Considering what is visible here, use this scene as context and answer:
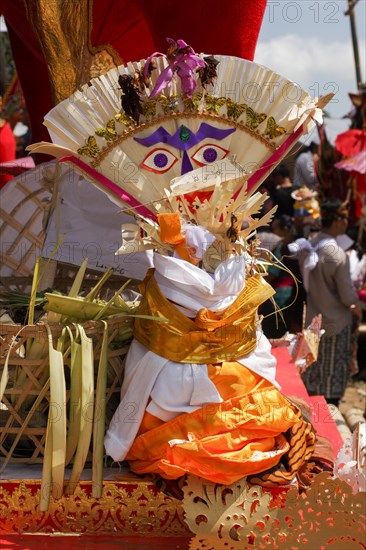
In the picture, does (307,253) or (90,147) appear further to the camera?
(307,253)

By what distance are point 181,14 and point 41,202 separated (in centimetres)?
89

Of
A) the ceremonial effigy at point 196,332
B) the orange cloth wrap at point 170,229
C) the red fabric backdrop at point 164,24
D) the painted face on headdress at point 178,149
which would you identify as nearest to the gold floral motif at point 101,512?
the ceremonial effigy at point 196,332

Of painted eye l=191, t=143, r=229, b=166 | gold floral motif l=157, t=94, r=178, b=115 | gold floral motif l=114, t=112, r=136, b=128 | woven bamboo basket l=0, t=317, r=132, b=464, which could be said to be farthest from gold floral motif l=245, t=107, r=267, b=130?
woven bamboo basket l=0, t=317, r=132, b=464

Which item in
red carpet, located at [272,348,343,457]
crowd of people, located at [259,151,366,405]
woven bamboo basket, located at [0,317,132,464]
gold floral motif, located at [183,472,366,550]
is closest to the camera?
gold floral motif, located at [183,472,366,550]

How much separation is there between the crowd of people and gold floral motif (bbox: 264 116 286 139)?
6.83ft

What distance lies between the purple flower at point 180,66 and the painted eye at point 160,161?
17 centimetres

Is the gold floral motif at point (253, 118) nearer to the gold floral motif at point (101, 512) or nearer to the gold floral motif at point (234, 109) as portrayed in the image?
the gold floral motif at point (234, 109)

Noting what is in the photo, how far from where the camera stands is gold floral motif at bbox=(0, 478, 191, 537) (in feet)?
8.49

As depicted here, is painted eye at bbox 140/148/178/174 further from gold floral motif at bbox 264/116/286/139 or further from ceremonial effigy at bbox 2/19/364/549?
gold floral motif at bbox 264/116/286/139

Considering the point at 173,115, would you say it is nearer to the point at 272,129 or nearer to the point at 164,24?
the point at 272,129

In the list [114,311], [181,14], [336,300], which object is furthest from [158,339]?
[336,300]

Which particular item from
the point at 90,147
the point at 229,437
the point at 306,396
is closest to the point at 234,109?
the point at 90,147

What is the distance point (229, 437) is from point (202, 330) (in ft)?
0.98

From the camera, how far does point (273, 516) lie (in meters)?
2.41
